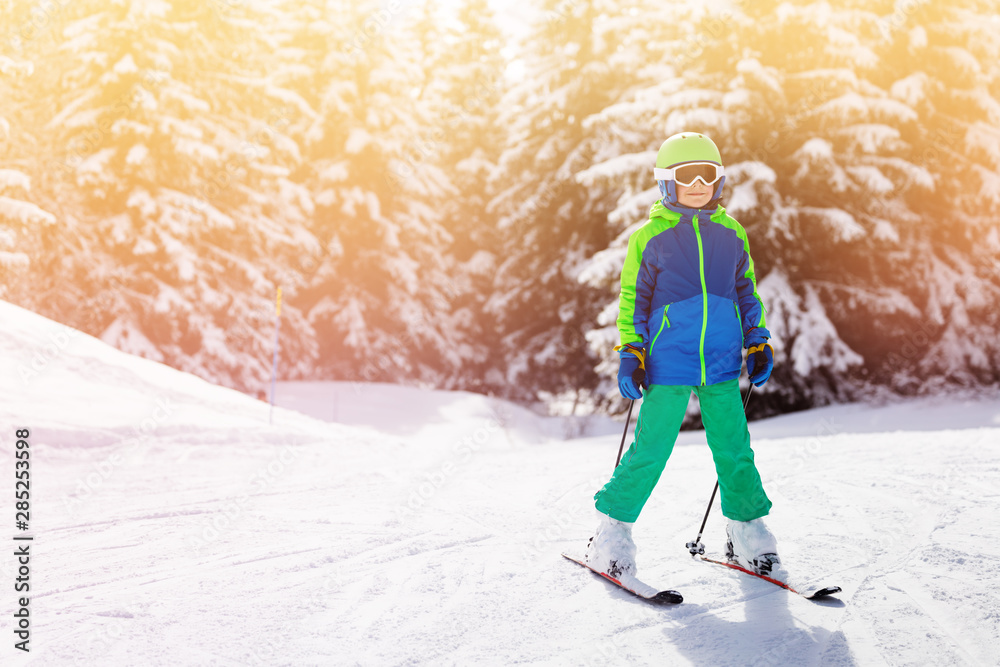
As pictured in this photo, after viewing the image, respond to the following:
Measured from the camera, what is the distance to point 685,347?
3.18 m

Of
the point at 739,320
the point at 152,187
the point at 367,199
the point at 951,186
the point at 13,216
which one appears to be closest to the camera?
the point at 739,320

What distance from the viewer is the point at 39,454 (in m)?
5.42

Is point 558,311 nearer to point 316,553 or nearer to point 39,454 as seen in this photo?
point 39,454

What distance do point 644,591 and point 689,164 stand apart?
1.83 meters

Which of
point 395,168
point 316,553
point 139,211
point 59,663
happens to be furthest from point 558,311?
point 59,663

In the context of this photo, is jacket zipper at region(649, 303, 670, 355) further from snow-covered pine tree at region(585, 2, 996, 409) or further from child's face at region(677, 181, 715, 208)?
snow-covered pine tree at region(585, 2, 996, 409)

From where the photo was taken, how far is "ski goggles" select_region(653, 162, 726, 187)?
3254 millimetres

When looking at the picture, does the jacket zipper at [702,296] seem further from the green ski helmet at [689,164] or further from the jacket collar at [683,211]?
the green ski helmet at [689,164]

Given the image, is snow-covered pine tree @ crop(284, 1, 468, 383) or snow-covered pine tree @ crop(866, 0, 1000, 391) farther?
snow-covered pine tree @ crop(284, 1, 468, 383)

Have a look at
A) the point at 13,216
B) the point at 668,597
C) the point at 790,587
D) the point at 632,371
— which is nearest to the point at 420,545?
the point at 668,597

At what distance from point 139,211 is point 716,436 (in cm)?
1273

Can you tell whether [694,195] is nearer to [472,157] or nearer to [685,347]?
[685,347]

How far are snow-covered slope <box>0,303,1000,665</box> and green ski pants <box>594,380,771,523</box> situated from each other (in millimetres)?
335

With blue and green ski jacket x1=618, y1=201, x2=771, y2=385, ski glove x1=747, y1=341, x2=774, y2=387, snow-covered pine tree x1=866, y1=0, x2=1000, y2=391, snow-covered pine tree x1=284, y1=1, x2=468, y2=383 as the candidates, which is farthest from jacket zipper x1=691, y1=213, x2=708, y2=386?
snow-covered pine tree x1=284, y1=1, x2=468, y2=383
